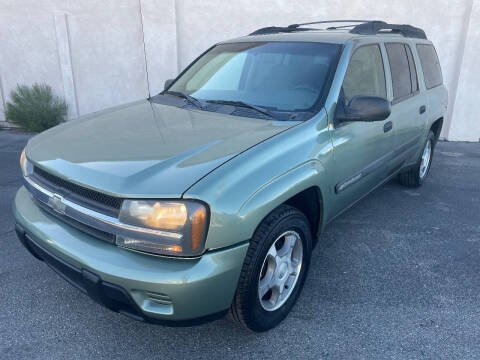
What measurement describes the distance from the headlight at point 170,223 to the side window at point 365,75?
1.60 m

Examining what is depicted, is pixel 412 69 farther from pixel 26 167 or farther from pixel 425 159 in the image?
pixel 26 167

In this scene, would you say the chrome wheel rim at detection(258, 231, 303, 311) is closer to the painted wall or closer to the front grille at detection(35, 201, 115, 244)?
the front grille at detection(35, 201, 115, 244)

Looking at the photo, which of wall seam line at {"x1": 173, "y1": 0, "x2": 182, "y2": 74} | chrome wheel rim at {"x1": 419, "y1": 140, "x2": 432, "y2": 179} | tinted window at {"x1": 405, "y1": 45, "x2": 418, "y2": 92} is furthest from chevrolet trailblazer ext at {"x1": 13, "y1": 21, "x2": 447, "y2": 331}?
wall seam line at {"x1": 173, "y1": 0, "x2": 182, "y2": 74}

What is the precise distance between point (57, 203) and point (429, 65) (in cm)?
417

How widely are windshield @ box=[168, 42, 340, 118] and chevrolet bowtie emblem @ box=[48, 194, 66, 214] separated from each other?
1.40 m

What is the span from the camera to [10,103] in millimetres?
8109

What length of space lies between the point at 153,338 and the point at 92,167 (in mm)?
1109

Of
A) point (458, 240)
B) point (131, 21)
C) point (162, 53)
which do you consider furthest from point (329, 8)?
point (458, 240)

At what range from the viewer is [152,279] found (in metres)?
1.78

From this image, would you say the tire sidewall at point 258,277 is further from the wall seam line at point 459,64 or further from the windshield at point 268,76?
the wall seam line at point 459,64

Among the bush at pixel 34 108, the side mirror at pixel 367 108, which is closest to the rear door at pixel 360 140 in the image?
the side mirror at pixel 367 108

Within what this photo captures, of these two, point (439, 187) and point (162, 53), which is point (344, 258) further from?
point (162, 53)

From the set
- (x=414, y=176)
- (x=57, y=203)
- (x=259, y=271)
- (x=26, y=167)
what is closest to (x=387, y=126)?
(x=414, y=176)

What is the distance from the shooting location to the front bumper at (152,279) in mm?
1792
